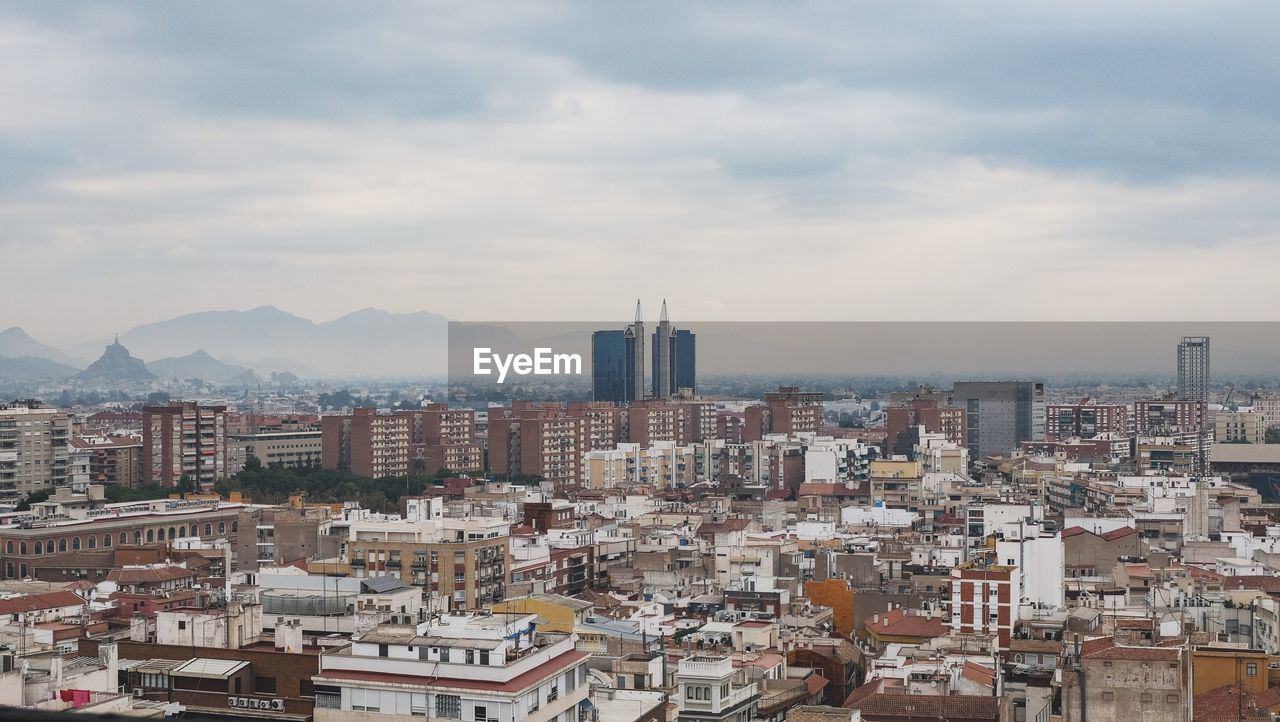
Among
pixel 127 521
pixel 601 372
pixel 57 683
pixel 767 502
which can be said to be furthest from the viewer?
pixel 601 372

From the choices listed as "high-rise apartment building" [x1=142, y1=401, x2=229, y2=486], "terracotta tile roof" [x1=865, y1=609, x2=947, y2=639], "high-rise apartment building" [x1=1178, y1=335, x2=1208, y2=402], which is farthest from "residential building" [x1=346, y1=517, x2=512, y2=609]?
"high-rise apartment building" [x1=1178, y1=335, x2=1208, y2=402]

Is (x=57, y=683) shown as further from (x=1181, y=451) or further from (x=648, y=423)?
(x=648, y=423)

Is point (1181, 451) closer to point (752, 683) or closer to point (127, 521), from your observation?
point (127, 521)

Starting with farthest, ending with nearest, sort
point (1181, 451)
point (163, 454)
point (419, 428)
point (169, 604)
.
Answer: point (419, 428)
point (163, 454)
point (1181, 451)
point (169, 604)

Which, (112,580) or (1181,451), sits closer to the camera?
(112,580)

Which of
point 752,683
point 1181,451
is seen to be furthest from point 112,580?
point 1181,451

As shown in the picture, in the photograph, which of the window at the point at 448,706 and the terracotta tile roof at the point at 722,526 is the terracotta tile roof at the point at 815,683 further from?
the terracotta tile roof at the point at 722,526
